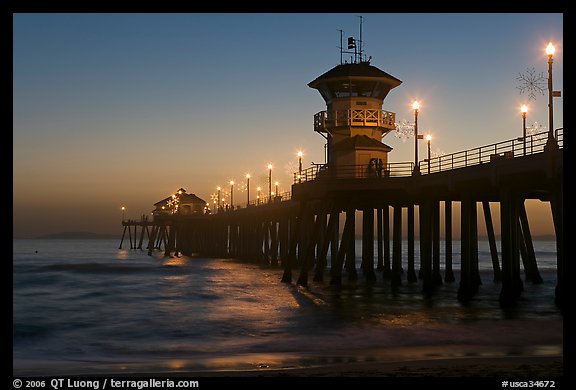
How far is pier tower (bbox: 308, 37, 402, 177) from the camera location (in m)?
38.6

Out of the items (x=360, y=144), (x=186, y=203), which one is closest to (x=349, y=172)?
(x=360, y=144)

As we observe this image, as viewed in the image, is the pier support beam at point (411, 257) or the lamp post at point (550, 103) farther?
the pier support beam at point (411, 257)

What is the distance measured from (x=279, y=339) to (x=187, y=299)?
16110 mm

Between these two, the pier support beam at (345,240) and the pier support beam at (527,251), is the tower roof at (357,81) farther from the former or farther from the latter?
the pier support beam at (527,251)

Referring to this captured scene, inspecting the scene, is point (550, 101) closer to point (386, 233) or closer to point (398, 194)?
point (398, 194)

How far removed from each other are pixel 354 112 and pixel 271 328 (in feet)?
60.4

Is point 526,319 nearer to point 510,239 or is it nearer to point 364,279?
point 510,239

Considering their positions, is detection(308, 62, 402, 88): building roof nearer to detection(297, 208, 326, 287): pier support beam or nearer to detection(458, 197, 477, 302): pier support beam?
detection(297, 208, 326, 287): pier support beam

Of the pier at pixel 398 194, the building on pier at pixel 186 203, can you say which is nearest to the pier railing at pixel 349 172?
the pier at pixel 398 194

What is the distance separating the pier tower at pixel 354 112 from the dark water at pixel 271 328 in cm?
781

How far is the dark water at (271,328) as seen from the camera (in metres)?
18.7
